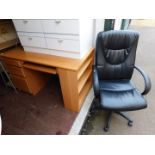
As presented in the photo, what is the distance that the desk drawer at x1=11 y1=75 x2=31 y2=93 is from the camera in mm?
1820

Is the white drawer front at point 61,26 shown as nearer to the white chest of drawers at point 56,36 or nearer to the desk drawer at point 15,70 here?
the white chest of drawers at point 56,36

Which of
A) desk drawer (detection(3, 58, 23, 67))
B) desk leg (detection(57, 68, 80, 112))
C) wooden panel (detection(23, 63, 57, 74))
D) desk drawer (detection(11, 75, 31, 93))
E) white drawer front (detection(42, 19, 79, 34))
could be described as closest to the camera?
white drawer front (detection(42, 19, 79, 34))

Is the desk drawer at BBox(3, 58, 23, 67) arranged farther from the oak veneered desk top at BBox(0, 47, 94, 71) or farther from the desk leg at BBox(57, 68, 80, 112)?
the desk leg at BBox(57, 68, 80, 112)

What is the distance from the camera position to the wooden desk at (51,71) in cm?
135

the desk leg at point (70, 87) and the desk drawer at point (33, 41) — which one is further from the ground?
the desk drawer at point (33, 41)

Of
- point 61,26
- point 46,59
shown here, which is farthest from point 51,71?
point 61,26

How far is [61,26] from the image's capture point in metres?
1.26

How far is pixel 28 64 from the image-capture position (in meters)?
1.63

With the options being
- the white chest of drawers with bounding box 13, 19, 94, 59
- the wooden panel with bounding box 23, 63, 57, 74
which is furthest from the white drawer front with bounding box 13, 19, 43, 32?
the wooden panel with bounding box 23, 63, 57, 74

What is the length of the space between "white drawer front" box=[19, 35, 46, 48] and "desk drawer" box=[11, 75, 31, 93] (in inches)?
20.3

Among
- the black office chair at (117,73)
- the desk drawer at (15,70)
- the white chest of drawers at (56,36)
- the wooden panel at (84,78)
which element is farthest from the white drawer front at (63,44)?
the desk drawer at (15,70)

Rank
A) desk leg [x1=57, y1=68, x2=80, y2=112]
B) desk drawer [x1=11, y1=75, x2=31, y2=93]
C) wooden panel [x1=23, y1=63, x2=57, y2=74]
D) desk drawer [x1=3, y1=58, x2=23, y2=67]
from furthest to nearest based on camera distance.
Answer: desk drawer [x1=11, y1=75, x2=31, y2=93]
desk drawer [x1=3, y1=58, x2=23, y2=67]
wooden panel [x1=23, y1=63, x2=57, y2=74]
desk leg [x1=57, y1=68, x2=80, y2=112]
